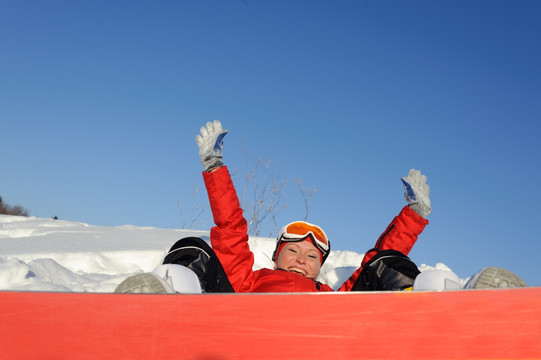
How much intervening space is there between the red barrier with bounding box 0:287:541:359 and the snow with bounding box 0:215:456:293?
1.68 m

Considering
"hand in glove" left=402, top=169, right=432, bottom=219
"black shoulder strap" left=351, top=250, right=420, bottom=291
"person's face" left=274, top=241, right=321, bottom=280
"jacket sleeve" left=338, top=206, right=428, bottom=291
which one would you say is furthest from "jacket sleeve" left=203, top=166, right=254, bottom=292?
"hand in glove" left=402, top=169, right=432, bottom=219

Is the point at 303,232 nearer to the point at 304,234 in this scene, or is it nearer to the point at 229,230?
the point at 304,234

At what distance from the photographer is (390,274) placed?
8.41 feet

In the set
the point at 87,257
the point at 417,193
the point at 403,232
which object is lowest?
the point at 87,257

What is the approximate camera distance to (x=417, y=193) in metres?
3.50

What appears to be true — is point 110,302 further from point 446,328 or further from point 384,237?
point 384,237

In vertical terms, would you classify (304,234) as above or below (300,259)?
above

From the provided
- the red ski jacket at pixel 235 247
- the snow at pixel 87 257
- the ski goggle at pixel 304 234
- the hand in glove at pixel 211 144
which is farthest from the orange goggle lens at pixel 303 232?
the snow at pixel 87 257

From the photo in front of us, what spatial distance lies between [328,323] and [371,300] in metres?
0.15

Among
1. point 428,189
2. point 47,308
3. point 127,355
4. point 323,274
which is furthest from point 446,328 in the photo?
point 323,274

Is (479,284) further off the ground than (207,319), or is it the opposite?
(479,284)

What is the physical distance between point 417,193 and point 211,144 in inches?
63.9

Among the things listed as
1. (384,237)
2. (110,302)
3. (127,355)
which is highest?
(384,237)

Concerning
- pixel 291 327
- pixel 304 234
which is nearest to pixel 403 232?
pixel 304 234
